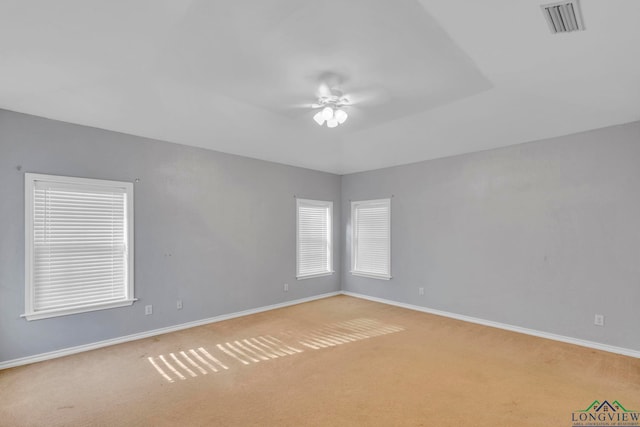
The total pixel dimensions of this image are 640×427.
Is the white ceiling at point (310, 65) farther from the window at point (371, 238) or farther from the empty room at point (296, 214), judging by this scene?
the window at point (371, 238)

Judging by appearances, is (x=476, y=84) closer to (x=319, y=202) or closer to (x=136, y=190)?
(x=319, y=202)

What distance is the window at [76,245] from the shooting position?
334 centimetres

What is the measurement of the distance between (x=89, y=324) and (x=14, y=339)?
62 cm

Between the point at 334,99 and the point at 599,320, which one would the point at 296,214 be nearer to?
the point at 334,99

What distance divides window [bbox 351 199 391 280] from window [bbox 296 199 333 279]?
0.52 metres

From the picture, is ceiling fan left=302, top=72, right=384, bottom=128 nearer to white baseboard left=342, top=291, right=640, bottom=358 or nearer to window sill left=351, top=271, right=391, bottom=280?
window sill left=351, top=271, right=391, bottom=280

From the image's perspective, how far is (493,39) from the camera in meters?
2.53

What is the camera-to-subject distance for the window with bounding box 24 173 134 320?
11.0ft

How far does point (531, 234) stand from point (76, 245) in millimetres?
5714

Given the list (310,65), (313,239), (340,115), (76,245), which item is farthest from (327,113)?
(313,239)

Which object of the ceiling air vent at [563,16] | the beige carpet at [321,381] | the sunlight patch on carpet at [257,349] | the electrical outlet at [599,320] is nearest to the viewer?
the ceiling air vent at [563,16]

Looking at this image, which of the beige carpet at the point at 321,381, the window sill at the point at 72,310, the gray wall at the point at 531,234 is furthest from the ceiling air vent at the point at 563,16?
the window sill at the point at 72,310

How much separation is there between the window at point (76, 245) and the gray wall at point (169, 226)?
0.30ft

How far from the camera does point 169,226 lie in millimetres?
4324
